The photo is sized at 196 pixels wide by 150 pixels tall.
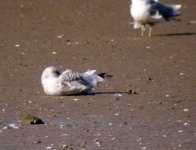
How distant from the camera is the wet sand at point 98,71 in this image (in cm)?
995

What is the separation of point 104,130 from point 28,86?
3.44 metres

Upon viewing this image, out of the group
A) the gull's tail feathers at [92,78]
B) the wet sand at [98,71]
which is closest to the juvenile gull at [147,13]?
the wet sand at [98,71]

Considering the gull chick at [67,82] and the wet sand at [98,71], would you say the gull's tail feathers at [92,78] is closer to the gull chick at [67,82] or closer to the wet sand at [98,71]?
the gull chick at [67,82]

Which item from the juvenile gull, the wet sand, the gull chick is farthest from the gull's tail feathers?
the juvenile gull

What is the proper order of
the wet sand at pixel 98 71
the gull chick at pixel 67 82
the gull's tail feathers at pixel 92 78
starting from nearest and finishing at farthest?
1. the wet sand at pixel 98 71
2. the gull chick at pixel 67 82
3. the gull's tail feathers at pixel 92 78

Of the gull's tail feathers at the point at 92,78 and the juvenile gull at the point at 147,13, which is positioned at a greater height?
the juvenile gull at the point at 147,13

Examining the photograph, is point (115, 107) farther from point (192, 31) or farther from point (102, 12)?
point (102, 12)

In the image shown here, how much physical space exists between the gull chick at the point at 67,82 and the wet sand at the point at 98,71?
11cm

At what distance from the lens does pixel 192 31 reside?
1945 cm

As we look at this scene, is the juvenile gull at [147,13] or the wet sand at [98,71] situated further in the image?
the juvenile gull at [147,13]

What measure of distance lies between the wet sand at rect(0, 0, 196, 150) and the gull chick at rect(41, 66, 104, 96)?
11 cm

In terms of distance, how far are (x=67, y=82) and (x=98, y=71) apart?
7.44 feet

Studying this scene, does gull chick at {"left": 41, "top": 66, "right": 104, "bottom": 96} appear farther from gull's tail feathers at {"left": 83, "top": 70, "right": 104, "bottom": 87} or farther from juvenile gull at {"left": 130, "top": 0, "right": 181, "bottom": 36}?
A: juvenile gull at {"left": 130, "top": 0, "right": 181, "bottom": 36}

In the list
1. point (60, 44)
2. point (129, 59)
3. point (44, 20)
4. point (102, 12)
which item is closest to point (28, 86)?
point (129, 59)
